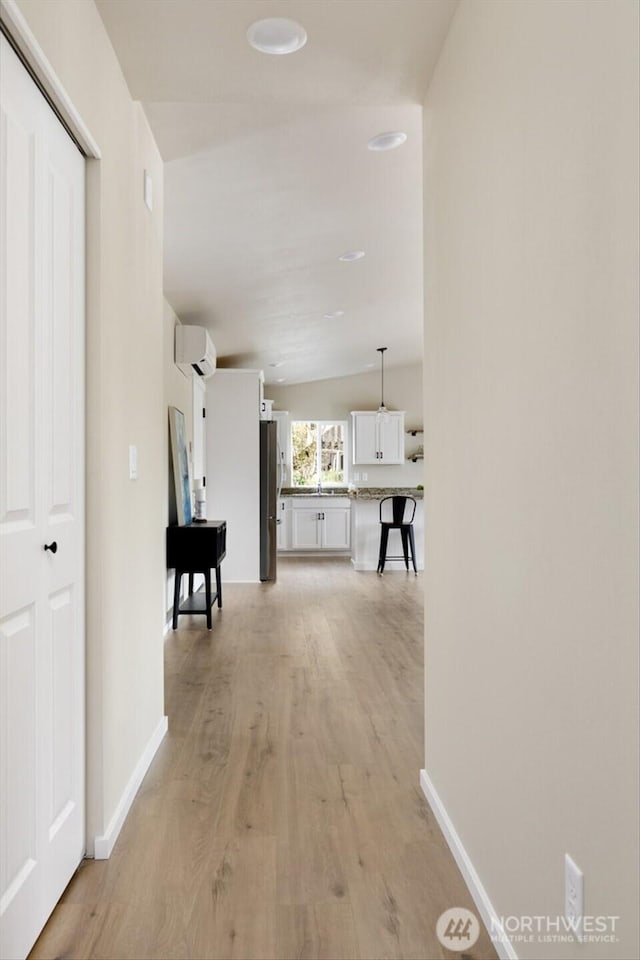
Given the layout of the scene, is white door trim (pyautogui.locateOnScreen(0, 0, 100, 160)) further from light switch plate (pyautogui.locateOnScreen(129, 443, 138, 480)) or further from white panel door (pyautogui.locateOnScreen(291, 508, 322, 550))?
white panel door (pyautogui.locateOnScreen(291, 508, 322, 550))

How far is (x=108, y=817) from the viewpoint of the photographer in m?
2.00

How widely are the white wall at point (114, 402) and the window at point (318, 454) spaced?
25.6 feet

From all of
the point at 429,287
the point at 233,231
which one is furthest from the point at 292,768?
the point at 233,231

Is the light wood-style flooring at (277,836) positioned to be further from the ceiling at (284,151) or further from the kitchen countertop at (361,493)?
the kitchen countertop at (361,493)

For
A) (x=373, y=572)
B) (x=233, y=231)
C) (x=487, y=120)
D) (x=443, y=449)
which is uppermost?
(x=233, y=231)

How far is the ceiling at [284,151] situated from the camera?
2014mm

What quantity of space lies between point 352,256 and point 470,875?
13.2 feet

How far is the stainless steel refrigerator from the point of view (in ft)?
23.4

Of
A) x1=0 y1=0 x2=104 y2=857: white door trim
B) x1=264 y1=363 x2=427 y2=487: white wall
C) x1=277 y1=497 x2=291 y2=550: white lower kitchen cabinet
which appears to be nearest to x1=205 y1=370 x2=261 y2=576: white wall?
x1=277 y1=497 x2=291 y2=550: white lower kitchen cabinet

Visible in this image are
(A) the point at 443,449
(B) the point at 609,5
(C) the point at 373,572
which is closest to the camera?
(B) the point at 609,5

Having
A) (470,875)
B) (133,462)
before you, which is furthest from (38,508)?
(470,875)

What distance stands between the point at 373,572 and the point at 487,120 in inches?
265

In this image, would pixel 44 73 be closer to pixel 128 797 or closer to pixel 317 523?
pixel 128 797

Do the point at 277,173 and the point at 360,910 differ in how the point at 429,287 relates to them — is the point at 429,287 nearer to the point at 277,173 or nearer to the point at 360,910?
the point at 277,173
